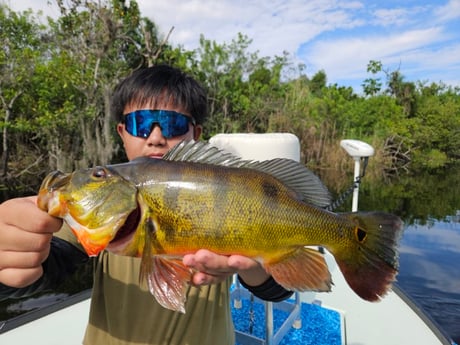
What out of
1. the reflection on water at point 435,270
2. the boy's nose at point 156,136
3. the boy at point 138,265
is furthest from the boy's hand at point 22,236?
the reflection on water at point 435,270

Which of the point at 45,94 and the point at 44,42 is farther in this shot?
the point at 44,42

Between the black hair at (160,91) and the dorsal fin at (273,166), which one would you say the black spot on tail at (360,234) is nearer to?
the dorsal fin at (273,166)

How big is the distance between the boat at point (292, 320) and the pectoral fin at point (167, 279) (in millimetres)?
1459

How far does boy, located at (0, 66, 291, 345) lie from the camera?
4.29 feet

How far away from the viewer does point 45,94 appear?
1672cm

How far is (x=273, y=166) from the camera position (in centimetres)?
160

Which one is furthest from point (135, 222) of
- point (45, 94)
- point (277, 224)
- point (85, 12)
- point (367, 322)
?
point (85, 12)

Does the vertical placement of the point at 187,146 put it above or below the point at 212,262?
above

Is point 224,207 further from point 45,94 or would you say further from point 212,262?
point 45,94

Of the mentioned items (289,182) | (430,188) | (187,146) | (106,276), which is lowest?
(430,188)

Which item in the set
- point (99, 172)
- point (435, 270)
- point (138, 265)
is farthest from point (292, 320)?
point (435, 270)

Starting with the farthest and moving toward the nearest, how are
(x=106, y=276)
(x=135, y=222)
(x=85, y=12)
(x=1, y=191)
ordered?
(x=85, y=12), (x=1, y=191), (x=106, y=276), (x=135, y=222)

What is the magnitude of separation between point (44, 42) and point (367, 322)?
20.8 meters

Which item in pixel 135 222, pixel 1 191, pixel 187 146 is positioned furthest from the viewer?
pixel 1 191
